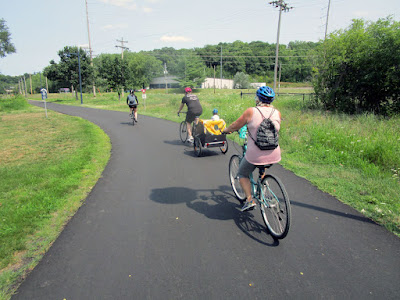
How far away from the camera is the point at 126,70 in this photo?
40.2 meters

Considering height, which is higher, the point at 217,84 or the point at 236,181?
the point at 217,84

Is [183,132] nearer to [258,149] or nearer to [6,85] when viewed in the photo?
[258,149]

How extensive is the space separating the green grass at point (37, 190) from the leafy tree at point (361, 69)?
12.6 m

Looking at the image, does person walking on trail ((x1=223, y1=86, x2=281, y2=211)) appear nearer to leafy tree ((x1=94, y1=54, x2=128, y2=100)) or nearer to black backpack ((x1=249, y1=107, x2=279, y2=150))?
black backpack ((x1=249, y1=107, x2=279, y2=150))

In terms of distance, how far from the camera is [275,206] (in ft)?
11.8

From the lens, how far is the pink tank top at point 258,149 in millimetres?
3496

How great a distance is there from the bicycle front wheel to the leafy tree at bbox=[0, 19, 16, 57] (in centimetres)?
6471

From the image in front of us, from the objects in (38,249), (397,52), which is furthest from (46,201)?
(397,52)

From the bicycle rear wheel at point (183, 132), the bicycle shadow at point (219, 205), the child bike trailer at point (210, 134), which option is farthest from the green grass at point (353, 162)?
the bicycle rear wheel at point (183, 132)

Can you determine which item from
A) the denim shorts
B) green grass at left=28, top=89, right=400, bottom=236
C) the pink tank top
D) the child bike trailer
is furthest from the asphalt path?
the child bike trailer

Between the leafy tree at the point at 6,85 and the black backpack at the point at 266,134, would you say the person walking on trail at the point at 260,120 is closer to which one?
the black backpack at the point at 266,134

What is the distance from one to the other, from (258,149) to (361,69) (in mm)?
13362

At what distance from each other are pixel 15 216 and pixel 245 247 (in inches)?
144

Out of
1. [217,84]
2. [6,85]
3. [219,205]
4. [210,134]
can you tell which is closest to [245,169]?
[219,205]
